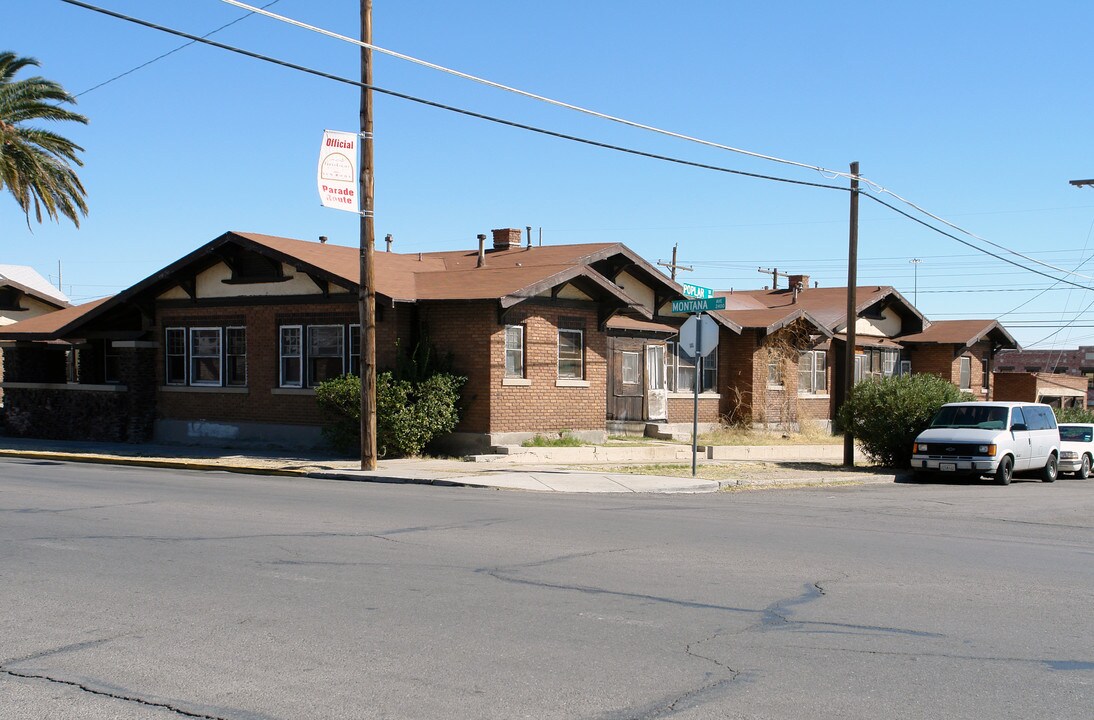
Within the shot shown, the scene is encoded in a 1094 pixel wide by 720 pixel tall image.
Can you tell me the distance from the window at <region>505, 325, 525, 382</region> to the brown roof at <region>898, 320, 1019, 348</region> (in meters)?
22.5

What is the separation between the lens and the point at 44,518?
12.5 meters

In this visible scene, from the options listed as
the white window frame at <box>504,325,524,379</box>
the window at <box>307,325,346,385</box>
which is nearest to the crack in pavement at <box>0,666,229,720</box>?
the white window frame at <box>504,325,524,379</box>

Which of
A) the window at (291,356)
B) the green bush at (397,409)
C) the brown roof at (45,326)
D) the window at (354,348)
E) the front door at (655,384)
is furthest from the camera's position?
the front door at (655,384)

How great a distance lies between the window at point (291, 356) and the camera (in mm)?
24625

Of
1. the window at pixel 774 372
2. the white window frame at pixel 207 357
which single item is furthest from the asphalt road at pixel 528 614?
the window at pixel 774 372

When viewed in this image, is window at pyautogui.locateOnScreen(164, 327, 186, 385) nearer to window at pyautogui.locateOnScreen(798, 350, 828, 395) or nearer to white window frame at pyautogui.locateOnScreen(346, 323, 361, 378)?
white window frame at pyautogui.locateOnScreen(346, 323, 361, 378)

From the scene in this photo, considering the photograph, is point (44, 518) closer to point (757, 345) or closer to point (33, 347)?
point (33, 347)

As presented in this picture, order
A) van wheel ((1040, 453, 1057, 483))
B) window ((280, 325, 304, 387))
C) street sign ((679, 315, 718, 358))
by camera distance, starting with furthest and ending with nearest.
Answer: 1. window ((280, 325, 304, 387))
2. van wheel ((1040, 453, 1057, 483))
3. street sign ((679, 315, 718, 358))

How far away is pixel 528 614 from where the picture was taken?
782 cm

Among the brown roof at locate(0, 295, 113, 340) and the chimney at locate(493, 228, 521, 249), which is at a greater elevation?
the chimney at locate(493, 228, 521, 249)

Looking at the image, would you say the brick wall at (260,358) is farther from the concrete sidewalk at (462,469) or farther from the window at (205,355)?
the concrete sidewalk at (462,469)

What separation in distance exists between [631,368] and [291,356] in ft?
31.7

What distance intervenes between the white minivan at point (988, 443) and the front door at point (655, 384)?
29.0ft

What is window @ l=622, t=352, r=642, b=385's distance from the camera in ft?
96.8
